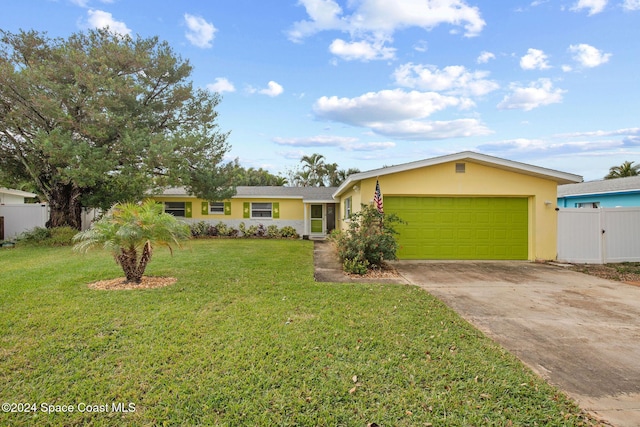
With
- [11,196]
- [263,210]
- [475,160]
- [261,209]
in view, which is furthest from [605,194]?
[11,196]

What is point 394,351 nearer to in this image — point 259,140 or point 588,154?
point 259,140

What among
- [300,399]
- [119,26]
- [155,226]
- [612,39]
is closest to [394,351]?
[300,399]

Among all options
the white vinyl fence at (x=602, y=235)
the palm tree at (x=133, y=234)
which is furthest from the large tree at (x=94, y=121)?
the white vinyl fence at (x=602, y=235)

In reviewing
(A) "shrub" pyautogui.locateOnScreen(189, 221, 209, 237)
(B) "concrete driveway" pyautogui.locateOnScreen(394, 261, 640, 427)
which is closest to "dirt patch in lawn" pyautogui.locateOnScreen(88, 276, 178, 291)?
(B) "concrete driveway" pyautogui.locateOnScreen(394, 261, 640, 427)

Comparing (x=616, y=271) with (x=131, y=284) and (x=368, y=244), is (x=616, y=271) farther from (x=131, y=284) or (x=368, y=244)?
(x=131, y=284)

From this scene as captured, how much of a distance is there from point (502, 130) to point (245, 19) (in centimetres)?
1186

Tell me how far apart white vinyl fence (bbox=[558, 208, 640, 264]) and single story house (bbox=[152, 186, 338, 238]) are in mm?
11632

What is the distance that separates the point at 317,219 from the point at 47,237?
12925mm

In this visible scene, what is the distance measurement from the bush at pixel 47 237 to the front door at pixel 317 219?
11.8 m

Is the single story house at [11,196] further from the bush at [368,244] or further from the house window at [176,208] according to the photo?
the bush at [368,244]

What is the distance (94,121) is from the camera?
44.1 ft

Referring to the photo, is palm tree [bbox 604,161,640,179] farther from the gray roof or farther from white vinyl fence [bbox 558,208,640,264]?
white vinyl fence [bbox 558,208,640,264]

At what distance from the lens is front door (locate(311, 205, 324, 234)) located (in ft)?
64.8

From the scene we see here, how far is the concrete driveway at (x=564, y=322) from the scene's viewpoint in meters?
3.03
